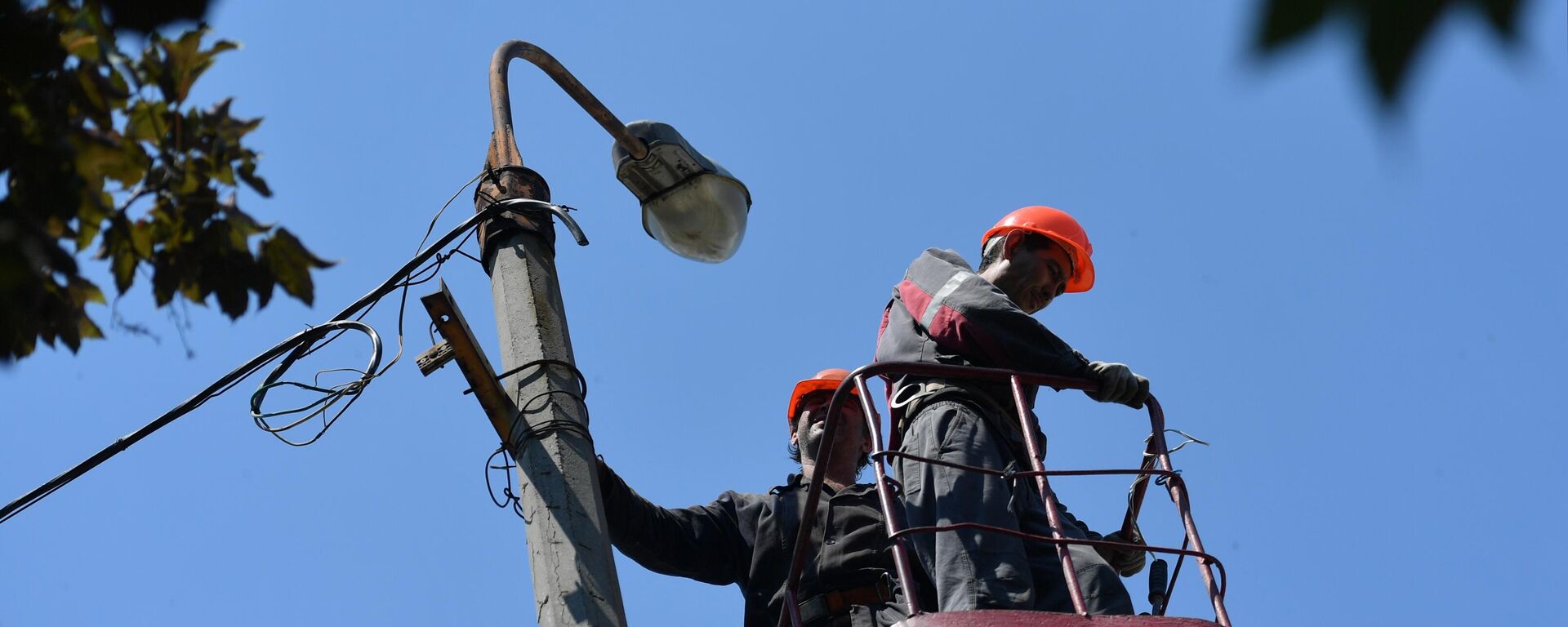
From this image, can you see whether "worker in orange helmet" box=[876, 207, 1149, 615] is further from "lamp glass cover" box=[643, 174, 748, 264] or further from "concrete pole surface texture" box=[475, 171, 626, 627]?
"concrete pole surface texture" box=[475, 171, 626, 627]

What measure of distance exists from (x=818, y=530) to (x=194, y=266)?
384 centimetres

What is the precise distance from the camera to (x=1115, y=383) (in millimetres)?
5176

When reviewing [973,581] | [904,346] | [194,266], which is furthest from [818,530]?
[194,266]

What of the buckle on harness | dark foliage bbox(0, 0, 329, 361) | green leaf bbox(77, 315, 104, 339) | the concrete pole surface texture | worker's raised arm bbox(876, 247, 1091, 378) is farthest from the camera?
the buckle on harness

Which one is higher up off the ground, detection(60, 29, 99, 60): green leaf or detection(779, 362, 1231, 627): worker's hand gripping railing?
detection(60, 29, 99, 60): green leaf

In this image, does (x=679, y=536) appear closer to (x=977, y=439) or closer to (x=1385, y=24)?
(x=977, y=439)

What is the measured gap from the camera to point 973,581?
468cm

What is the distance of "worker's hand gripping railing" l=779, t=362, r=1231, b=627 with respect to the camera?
452cm

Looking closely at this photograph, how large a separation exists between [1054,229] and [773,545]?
1708 millimetres

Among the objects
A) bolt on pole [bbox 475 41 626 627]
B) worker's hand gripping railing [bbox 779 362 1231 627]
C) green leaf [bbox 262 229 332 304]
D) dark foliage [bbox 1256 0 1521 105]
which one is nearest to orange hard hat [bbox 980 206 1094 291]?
worker's hand gripping railing [bbox 779 362 1231 627]

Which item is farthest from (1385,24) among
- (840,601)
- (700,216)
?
(840,601)

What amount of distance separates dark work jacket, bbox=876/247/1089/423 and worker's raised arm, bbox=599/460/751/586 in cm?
123

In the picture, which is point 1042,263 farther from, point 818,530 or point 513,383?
point 513,383

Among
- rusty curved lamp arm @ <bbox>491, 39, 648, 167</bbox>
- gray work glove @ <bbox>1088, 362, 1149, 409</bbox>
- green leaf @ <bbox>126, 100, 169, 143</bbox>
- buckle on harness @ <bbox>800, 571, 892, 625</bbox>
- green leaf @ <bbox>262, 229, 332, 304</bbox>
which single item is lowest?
buckle on harness @ <bbox>800, 571, 892, 625</bbox>
